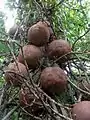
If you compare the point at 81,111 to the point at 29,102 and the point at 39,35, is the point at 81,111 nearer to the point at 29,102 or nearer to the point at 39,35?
the point at 29,102

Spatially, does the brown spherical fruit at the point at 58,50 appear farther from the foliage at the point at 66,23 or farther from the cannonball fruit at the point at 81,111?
the cannonball fruit at the point at 81,111

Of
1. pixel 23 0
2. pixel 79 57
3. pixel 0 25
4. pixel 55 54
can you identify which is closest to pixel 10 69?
pixel 55 54

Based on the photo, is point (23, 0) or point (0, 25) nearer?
point (23, 0)

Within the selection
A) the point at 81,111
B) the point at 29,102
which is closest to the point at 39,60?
the point at 29,102

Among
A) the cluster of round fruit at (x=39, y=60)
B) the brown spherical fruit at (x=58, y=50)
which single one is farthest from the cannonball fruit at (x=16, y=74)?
the brown spherical fruit at (x=58, y=50)

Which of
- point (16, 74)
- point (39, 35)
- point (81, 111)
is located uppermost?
point (39, 35)

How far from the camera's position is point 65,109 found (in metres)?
0.99

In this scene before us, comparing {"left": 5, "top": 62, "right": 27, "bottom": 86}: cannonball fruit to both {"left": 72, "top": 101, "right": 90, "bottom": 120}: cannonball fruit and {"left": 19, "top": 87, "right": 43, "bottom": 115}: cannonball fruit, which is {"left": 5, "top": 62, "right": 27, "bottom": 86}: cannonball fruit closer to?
{"left": 19, "top": 87, "right": 43, "bottom": 115}: cannonball fruit

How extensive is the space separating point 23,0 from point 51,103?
0.64 m

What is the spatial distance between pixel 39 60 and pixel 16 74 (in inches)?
4.5

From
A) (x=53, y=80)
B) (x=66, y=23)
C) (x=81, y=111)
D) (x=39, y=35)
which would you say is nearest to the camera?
(x=81, y=111)

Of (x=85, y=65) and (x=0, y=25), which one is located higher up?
(x=0, y=25)

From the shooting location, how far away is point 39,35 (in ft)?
3.72

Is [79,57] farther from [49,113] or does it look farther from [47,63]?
[49,113]
